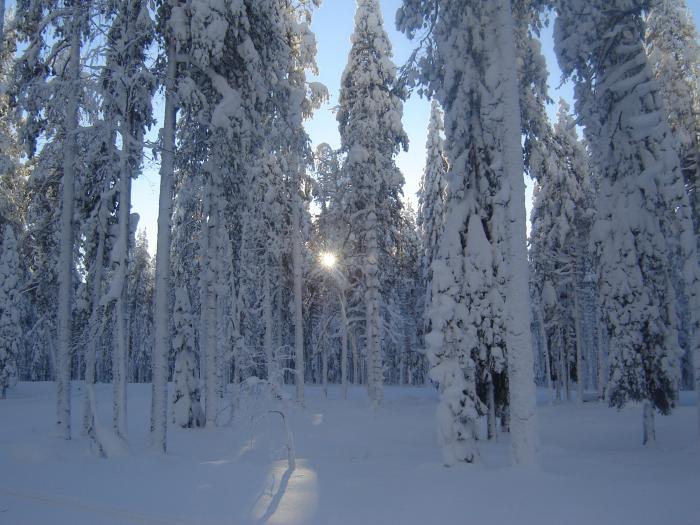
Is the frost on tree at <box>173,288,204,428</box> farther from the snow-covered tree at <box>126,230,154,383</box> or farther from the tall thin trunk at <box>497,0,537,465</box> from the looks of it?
the snow-covered tree at <box>126,230,154,383</box>

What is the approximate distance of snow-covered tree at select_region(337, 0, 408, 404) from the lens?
24.3m

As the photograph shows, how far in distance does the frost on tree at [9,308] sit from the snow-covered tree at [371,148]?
21124mm

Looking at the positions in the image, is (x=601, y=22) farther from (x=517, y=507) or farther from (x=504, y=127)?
(x=517, y=507)

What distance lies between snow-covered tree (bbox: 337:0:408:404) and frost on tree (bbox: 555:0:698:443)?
11194 mm

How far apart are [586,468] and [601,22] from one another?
11746 mm

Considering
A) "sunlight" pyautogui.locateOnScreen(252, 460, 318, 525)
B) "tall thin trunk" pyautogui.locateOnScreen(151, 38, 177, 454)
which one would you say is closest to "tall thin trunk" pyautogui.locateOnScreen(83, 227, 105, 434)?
"tall thin trunk" pyautogui.locateOnScreen(151, 38, 177, 454)

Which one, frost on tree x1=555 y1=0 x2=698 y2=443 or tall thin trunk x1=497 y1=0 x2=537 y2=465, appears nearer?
tall thin trunk x1=497 y1=0 x2=537 y2=465

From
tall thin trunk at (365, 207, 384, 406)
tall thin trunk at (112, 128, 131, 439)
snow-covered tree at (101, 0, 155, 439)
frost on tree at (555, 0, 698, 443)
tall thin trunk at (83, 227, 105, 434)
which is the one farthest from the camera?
tall thin trunk at (365, 207, 384, 406)

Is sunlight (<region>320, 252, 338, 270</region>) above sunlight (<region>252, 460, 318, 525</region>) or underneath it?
above

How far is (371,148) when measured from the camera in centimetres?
2467

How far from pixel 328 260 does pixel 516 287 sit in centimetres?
1965

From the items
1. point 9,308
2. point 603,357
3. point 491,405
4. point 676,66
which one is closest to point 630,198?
point 491,405

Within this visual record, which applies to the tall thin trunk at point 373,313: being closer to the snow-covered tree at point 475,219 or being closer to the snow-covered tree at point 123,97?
the snow-covered tree at point 475,219

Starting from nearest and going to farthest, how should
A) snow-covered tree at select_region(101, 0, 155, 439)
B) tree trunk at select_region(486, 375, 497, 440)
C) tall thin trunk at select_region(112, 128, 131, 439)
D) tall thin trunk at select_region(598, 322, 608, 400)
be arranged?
snow-covered tree at select_region(101, 0, 155, 439)
tall thin trunk at select_region(112, 128, 131, 439)
tree trunk at select_region(486, 375, 497, 440)
tall thin trunk at select_region(598, 322, 608, 400)
